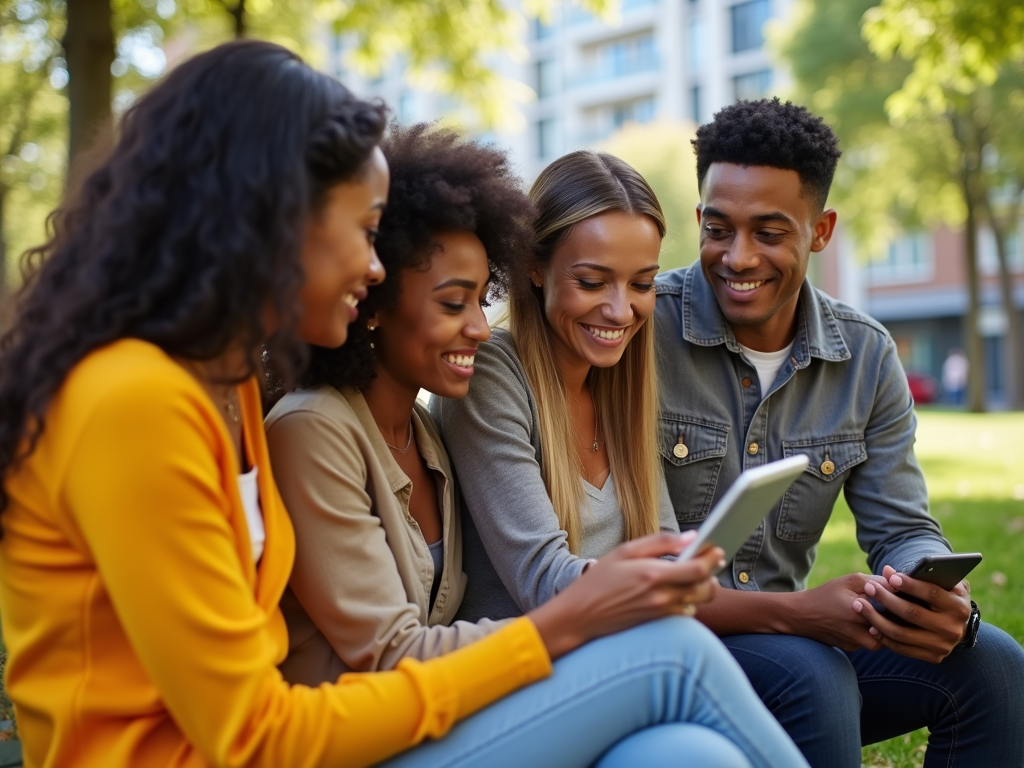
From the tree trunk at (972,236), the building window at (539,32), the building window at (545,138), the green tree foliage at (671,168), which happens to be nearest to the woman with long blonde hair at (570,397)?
the tree trunk at (972,236)

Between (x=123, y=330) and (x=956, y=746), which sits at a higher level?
(x=123, y=330)

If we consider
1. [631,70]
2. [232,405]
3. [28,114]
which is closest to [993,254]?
[631,70]

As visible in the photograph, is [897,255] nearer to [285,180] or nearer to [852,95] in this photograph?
[852,95]

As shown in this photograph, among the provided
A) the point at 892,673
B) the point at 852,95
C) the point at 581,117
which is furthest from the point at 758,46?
the point at 892,673

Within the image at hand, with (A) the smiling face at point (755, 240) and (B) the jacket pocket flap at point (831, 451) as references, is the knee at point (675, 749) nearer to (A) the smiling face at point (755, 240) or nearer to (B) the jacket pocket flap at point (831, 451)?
(B) the jacket pocket flap at point (831, 451)

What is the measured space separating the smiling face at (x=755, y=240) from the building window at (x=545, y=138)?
40.1 meters

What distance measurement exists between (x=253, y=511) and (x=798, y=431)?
1.91 m

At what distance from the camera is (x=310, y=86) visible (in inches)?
74.0

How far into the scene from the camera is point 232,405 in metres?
1.98

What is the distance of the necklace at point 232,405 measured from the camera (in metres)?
1.95

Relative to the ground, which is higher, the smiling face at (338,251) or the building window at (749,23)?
the building window at (749,23)

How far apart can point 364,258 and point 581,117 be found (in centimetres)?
4148

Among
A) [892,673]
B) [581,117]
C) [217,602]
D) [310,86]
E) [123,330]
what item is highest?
[581,117]

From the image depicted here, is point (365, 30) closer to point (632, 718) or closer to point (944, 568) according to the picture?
point (944, 568)
